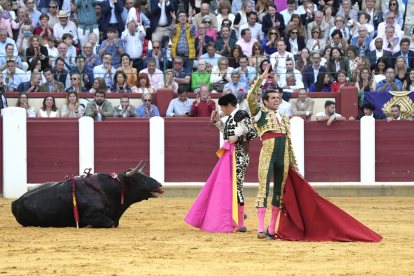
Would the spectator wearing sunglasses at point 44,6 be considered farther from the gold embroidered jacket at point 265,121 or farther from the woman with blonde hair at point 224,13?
the gold embroidered jacket at point 265,121

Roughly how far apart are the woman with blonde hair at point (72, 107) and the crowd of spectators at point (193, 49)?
0.07 ft

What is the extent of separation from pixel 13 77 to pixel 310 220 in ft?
21.8

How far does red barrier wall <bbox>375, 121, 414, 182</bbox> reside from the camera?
10695mm

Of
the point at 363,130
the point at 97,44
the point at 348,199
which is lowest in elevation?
the point at 348,199

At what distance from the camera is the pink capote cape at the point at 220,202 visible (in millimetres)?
6508

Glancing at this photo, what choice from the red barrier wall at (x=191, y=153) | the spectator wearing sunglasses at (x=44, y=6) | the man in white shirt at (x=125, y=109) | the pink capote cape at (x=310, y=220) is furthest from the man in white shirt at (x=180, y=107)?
the pink capote cape at (x=310, y=220)

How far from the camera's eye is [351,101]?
11391mm

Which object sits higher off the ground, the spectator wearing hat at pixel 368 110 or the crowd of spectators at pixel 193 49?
the crowd of spectators at pixel 193 49

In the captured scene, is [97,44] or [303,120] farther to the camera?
[97,44]

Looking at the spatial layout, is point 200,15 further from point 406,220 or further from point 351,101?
point 406,220

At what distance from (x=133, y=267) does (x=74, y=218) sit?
7.03 ft

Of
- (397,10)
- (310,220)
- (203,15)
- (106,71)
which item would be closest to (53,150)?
(106,71)

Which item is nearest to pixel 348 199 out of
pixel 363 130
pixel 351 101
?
pixel 363 130

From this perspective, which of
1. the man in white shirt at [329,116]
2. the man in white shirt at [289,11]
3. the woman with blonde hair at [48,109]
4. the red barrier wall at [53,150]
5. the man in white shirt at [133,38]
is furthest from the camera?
the man in white shirt at [289,11]
